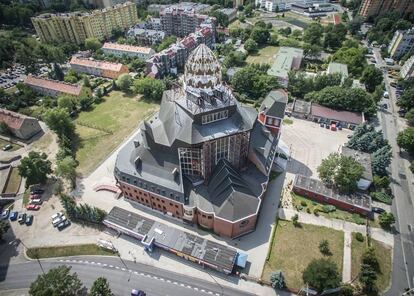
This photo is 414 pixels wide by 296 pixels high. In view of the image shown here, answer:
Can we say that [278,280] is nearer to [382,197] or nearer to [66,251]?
[382,197]

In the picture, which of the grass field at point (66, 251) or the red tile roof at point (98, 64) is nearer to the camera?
the grass field at point (66, 251)

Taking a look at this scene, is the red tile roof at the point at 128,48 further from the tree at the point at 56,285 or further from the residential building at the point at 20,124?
the tree at the point at 56,285

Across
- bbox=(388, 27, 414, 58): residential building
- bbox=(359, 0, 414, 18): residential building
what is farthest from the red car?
bbox=(359, 0, 414, 18): residential building

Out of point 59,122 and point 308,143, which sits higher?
point 59,122

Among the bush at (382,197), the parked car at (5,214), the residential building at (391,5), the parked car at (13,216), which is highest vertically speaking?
the residential building at (391,5)

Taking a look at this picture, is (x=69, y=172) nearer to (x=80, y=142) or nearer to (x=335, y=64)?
(x=80, y=142)

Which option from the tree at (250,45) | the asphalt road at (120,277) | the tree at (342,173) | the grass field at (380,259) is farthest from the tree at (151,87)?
the grass field at (380,259)

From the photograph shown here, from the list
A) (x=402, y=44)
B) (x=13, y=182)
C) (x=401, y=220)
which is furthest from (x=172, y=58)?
(x=402, y=44)

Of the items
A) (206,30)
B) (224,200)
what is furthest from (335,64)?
(224,200)
